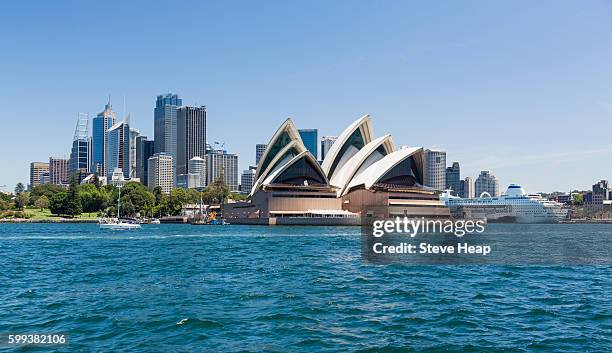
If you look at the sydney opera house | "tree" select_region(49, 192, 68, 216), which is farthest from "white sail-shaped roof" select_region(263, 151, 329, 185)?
"tree" select_region(49, 192, 68, 216)

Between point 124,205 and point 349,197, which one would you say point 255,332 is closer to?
point 349,197

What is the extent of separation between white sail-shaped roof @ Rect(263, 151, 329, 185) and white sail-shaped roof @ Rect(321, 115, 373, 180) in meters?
4.89

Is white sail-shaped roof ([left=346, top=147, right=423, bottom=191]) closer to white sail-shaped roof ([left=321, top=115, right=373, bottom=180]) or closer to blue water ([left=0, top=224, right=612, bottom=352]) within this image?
white sail-shaped roof ([left=321, top=115, right=373, bottom=180])

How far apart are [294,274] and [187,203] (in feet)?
404

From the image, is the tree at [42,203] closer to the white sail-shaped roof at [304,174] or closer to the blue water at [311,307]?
the white sail-shaped roof at [304,174]

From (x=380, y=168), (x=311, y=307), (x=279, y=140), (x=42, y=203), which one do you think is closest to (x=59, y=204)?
(x=42, y=203)

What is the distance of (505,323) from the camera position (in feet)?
41.9

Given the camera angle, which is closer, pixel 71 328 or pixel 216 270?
pixel 71 328

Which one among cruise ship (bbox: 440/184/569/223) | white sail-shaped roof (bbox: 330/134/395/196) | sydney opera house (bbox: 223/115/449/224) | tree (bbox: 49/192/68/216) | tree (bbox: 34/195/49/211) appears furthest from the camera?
tree (bbox: 34/195/49/211)

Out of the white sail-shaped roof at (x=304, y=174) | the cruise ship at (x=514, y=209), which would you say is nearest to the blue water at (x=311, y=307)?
the white sail-shaped roof at (x=304, y=174)

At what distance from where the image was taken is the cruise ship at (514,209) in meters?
118

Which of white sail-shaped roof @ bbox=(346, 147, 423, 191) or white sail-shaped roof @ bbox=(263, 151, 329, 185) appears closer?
white sail-shaped roof @ bbox=(346, 147, 423, 191)

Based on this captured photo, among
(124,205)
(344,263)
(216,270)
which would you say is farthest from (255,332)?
(124,205)

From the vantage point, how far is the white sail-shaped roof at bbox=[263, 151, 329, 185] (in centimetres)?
9338
